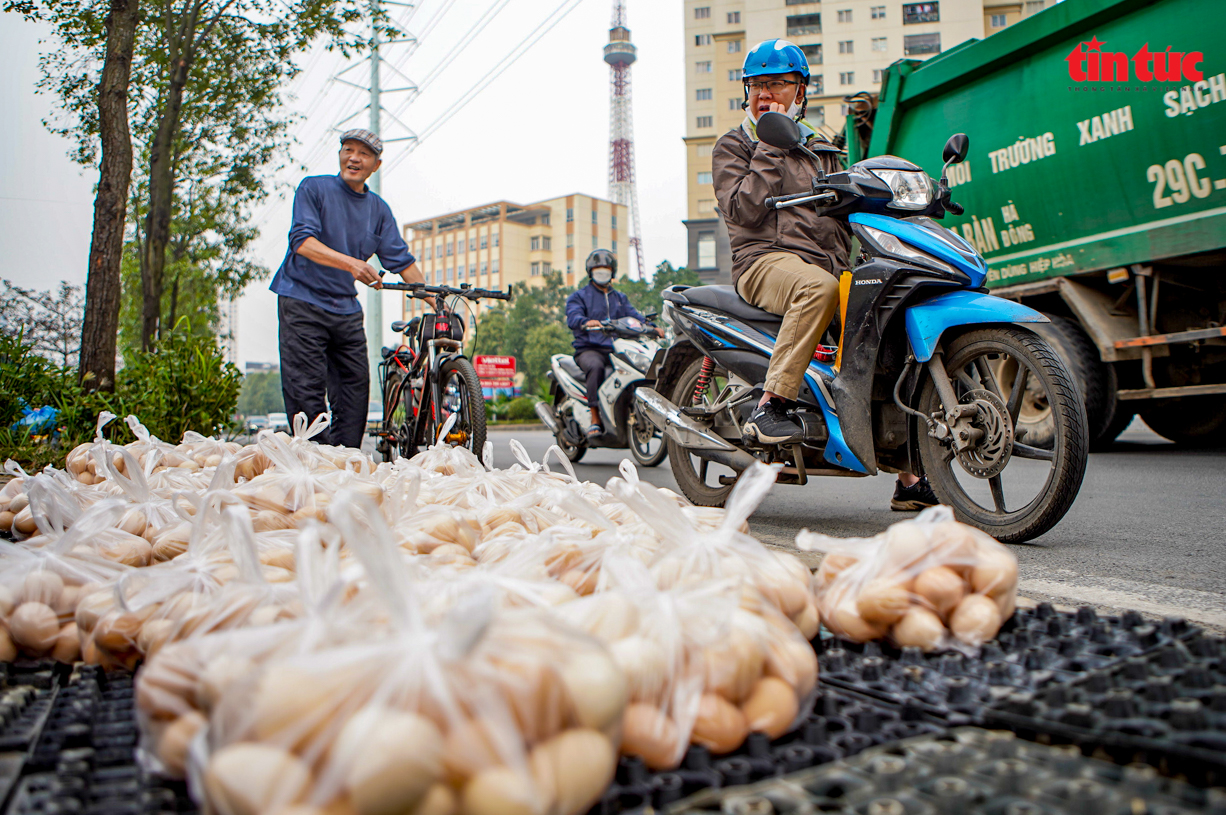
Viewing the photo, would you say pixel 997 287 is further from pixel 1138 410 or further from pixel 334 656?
pixel 334 656

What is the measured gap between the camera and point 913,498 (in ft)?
13.2

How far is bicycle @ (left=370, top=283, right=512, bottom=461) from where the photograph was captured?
5078 mm

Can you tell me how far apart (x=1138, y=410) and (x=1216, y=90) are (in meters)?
2.74

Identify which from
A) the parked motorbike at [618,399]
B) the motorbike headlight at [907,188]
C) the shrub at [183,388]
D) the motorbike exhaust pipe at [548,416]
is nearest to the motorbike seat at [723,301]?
the motorbike headlight at [907,188]

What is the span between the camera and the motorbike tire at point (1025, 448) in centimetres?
291

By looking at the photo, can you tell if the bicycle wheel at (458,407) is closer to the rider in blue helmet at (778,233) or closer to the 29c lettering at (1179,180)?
the rider in blue helmet at (778,233)

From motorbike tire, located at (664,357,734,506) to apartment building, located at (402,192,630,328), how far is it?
306 ft

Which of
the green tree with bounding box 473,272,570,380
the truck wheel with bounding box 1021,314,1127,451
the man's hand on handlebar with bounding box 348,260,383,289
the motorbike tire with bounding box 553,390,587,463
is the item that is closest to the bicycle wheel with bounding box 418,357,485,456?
the man's hand on handlebar with bounding box 348,260,383,289

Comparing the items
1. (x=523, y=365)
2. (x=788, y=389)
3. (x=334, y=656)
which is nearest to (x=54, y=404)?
(x=788, y=389)

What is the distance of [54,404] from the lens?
612 centimetres

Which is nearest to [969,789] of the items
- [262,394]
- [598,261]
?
[598,261]

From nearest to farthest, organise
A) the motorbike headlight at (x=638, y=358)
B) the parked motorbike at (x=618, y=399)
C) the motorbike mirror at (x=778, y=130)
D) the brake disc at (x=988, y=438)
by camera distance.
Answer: the brake disc at (x=988, y=438) < the motorbike mirror at (x=778, y=130) < the motorbike headlight at (x=638, y=358) < the parked motorbike at (x=618, y=399)

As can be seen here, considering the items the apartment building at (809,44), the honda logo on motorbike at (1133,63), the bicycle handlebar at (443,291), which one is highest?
the apartment building at (809,44)

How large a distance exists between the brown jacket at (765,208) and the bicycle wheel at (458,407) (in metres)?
1.81
